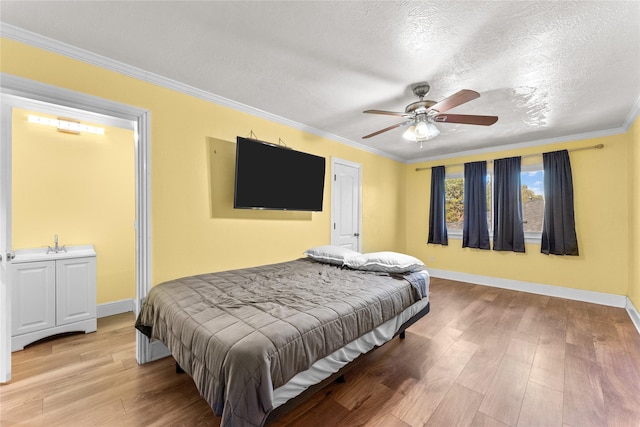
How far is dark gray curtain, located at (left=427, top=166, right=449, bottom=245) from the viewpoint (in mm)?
5109

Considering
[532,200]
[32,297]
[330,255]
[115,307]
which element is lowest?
[115,307]

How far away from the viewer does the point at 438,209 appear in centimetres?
512

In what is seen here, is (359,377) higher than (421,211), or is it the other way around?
(421,211)

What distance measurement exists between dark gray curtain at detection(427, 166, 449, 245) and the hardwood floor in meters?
2.37

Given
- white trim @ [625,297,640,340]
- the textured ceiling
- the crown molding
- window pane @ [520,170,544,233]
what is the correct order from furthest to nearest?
window pane @ [520,170,544,233] < white trim @ [625,297,640,340] < the crown molding < the textured ceiling

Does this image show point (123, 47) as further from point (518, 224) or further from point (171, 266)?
point (518, 224)

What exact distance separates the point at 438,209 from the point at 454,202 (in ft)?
1.11

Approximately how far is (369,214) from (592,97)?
307 cm

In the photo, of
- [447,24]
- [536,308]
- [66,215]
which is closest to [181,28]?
[447,24]

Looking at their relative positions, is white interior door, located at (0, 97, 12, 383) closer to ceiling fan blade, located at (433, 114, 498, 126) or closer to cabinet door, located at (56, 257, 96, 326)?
cabinet door, located at (56, 257, 96, 326)

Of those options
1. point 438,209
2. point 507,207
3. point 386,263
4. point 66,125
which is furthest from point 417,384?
point 66,125

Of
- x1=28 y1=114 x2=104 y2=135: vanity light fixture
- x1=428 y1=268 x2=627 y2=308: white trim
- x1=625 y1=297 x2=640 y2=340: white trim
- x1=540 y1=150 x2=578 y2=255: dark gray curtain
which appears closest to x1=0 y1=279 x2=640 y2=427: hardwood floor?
x1=625 y1=297 x2=640 y2=340: white trim

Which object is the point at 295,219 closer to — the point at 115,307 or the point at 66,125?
the point at 115,307

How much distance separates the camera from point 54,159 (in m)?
2.90
